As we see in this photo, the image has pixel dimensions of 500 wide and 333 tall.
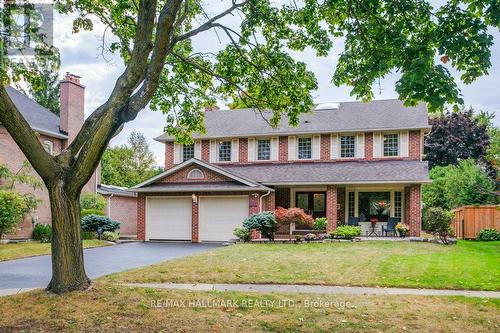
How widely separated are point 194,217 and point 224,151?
17.4ft

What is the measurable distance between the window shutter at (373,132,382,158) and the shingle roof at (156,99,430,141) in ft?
1.86

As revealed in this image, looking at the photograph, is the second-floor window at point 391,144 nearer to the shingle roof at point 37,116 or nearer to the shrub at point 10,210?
the shingle roof at point 37,116

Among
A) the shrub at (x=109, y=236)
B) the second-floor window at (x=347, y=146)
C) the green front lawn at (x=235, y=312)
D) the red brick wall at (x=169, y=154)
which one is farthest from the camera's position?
the red brick wall at (x=169, y=154)

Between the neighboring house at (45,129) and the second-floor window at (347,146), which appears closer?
the neighboring house at (45,129)

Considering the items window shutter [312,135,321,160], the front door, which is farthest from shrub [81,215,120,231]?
Answer: window shutter [312,135,321,160]

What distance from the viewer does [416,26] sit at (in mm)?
7816

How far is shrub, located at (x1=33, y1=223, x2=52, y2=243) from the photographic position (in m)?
22.8

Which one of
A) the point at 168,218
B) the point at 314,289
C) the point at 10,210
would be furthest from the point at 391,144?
the point at 10,210

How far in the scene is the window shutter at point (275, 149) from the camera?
27.0 meters

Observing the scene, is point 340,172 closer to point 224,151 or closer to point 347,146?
point 347,146

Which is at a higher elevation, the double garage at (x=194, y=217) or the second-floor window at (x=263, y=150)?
the second-floor window at (x=263, y=150)

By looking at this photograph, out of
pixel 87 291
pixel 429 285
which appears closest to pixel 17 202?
pixel 87 291

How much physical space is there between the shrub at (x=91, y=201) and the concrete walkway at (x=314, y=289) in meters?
17.2

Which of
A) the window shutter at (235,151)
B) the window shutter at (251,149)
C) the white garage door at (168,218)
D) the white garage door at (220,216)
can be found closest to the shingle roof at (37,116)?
the white garage door at (168,218)
